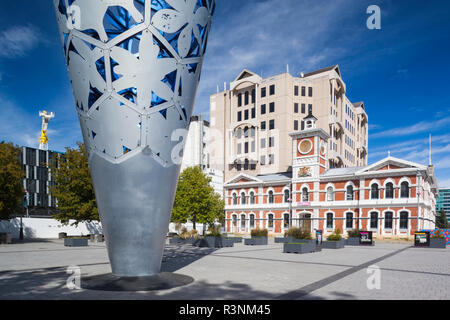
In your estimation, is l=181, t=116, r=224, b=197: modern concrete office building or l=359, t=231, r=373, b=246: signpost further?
l=181, t=116, r=224, b=197: modern concrete office building

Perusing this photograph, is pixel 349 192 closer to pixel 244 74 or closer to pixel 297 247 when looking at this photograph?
pixel 297 247

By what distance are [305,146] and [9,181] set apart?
3663 centimetres

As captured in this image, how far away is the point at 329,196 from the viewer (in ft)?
153

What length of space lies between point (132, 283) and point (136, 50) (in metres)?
5.97

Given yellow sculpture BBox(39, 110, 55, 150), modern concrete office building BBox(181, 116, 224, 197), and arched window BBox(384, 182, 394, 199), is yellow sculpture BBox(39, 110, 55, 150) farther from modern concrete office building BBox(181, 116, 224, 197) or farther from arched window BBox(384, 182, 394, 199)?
arched window BBox(384, 182, 394, 199)

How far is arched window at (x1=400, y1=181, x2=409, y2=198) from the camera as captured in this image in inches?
1590

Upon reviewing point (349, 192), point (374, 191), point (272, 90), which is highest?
point (272, 90)

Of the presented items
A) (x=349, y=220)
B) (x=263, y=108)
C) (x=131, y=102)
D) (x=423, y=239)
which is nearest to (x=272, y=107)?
(x=263, y=108)

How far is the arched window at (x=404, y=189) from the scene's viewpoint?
40.4m

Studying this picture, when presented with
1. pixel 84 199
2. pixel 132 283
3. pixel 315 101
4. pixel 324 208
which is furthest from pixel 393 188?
pixel 132 283

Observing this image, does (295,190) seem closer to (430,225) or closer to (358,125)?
(430,225)

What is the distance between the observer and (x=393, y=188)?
41344mm

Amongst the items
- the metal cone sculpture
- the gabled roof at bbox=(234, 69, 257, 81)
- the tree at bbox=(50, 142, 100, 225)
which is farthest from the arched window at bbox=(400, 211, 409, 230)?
the gabled roof at bbox=(234, 69, 257, 81)

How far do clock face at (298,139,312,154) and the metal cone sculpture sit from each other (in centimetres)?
4082
